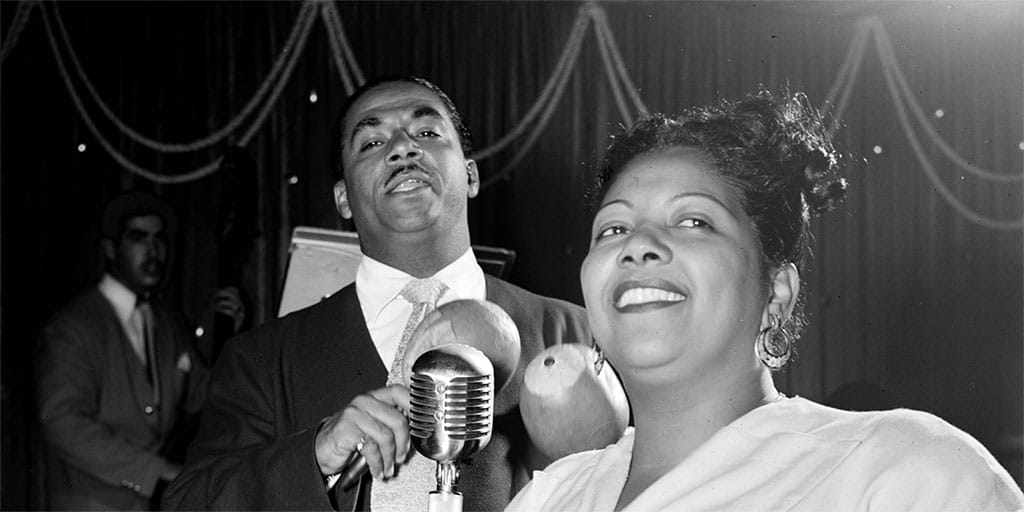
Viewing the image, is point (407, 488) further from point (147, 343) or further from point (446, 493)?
point (147, 343)

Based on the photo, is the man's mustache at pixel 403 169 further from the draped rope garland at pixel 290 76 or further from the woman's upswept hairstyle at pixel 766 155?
the draped rope garland at pixel 290 76

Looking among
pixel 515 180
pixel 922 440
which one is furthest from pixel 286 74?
pixel 922 440

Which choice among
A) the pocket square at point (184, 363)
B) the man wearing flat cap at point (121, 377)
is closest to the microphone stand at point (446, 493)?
the man wearing flat cap at point (121, 377)

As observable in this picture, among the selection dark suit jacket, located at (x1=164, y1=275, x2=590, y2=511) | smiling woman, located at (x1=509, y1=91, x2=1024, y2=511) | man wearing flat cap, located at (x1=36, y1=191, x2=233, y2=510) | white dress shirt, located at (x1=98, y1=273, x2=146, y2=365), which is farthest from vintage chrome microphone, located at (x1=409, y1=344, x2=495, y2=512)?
white dress shirt, located at (x1=98, y1=273, x2=146, y2=365)

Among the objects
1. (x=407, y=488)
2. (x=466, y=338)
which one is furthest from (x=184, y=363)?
(x=466, y=338)

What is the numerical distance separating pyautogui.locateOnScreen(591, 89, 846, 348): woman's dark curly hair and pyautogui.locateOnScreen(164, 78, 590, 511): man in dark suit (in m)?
0.62

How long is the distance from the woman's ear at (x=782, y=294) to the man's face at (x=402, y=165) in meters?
0.82

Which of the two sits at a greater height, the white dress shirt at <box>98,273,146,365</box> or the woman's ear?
the woman's ear

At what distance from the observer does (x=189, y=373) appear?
475cm

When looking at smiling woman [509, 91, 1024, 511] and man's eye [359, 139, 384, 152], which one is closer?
smiling woman [509, 91, 1024, 511]

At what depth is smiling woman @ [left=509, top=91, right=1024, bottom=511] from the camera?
48.0 inches

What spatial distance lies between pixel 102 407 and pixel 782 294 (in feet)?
11.3

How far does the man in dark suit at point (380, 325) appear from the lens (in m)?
1.97

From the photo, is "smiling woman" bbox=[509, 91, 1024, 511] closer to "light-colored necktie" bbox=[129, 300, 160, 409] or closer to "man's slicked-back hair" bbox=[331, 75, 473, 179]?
"man's slicked-back hair" bbox=[331, 75, 473, 179]
